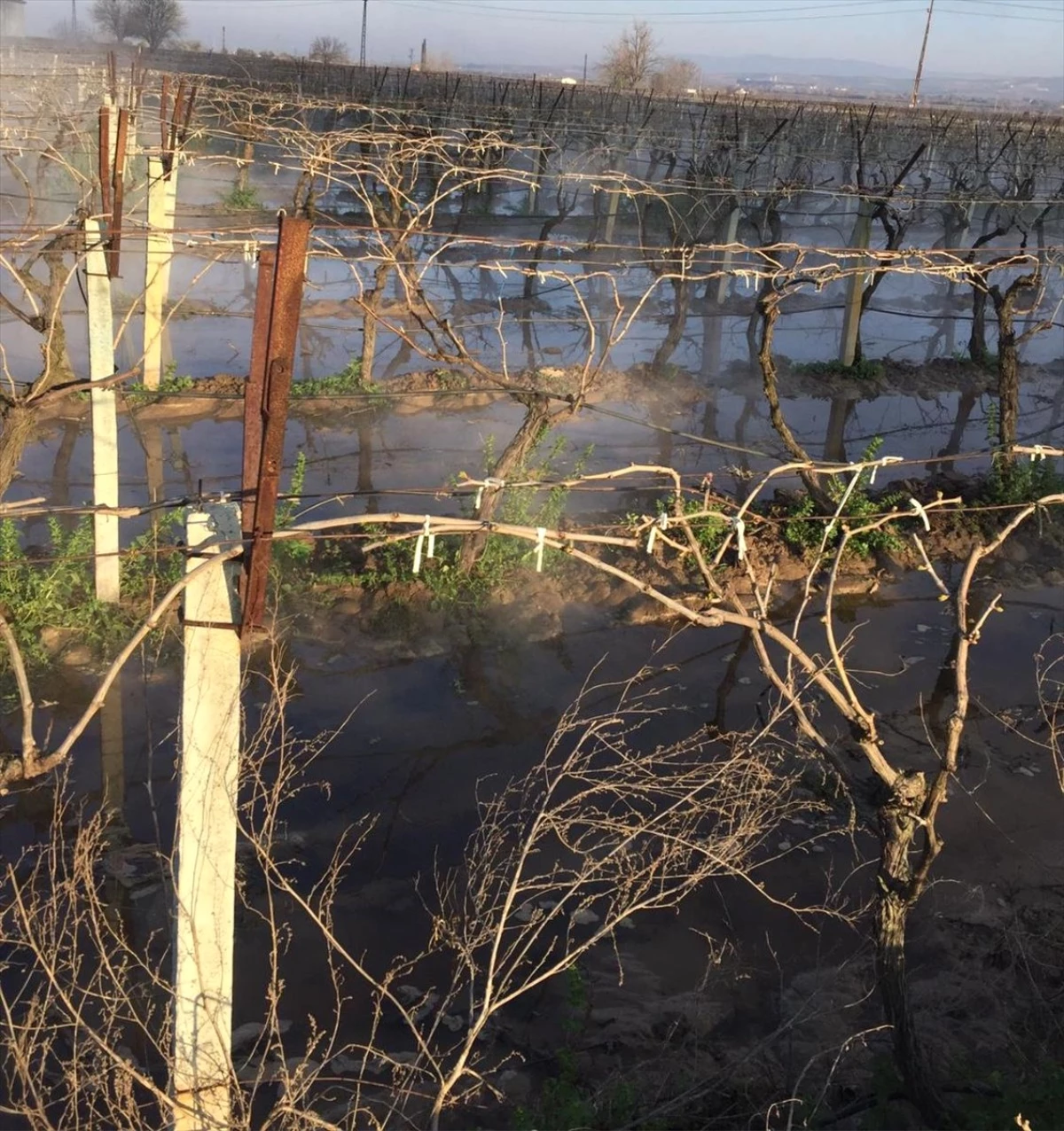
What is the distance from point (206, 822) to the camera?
3158 mm

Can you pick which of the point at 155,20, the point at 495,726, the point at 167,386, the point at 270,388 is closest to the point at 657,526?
the point at 270,388

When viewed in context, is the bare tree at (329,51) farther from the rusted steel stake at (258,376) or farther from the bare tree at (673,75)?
the rusted steel stake at (258,376)

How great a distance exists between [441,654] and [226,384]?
515 cm

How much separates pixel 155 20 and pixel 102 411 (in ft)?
197

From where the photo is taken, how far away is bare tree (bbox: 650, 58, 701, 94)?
44.4 metres

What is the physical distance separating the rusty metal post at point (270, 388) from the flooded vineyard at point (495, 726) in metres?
0.01

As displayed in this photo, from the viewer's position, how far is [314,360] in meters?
13.3

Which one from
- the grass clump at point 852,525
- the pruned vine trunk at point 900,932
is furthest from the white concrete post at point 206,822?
the grass clump at point 852,525

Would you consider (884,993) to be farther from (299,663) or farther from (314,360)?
(314,360)

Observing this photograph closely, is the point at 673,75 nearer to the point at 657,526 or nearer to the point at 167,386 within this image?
the point at 167,386

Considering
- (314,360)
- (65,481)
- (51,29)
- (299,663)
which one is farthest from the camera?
(51,29)

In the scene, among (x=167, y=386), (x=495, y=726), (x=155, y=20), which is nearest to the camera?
(x=495, y=726)

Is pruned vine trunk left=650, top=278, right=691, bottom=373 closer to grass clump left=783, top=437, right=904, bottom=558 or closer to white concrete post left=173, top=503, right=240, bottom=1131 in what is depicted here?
grass clump left=783, top=437, right=904, bottom=558

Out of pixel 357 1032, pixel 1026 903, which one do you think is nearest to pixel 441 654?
pixel 357 1032
